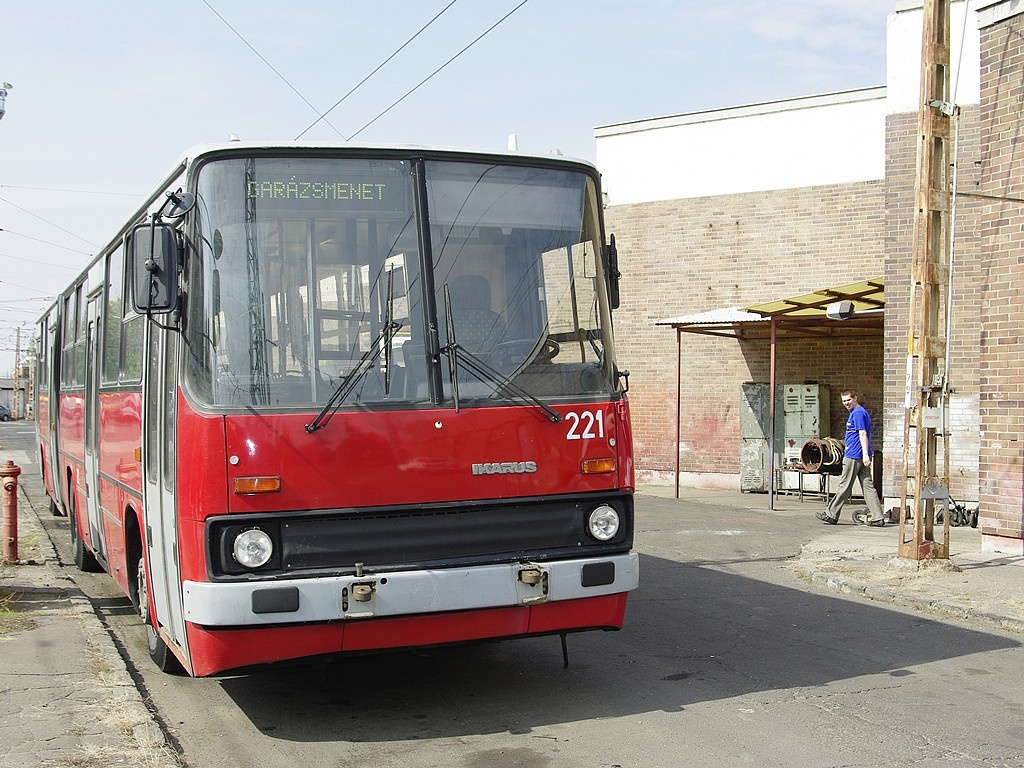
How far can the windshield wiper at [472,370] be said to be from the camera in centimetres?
598

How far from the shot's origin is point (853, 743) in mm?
5734

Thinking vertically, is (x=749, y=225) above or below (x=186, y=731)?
above

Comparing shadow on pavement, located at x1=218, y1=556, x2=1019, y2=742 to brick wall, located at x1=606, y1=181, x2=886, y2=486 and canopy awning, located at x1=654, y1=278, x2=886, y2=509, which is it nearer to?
canopy awning, located at x1=654, y1=278, x2=886, y2=509

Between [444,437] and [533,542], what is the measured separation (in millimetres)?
754

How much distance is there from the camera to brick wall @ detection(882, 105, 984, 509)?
15.3m

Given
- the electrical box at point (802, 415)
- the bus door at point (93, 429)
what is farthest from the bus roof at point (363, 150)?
the electrical box at point (802, 415)

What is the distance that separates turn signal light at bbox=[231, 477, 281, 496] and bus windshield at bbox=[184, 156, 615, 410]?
370 millimetres

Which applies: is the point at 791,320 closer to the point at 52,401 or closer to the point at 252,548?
the point at 52,401

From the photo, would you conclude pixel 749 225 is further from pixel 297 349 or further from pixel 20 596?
pixel 297 349

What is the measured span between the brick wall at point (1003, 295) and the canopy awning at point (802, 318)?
4.43 m

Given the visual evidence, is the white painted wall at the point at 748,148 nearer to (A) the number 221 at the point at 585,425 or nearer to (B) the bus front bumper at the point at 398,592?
(A) the number 221 at the point at 585,425

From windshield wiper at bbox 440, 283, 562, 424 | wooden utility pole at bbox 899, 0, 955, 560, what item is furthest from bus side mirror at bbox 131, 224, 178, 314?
wooden utility pole at bbox 899, 0, 955, 560

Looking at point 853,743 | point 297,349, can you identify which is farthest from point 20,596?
point 853,743

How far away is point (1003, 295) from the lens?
1217 cm
